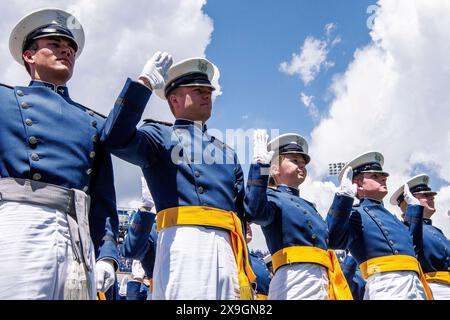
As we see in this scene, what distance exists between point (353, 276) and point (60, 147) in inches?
222

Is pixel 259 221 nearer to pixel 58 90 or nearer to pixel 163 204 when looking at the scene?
pixel 163 204

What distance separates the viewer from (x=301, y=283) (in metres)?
4.95

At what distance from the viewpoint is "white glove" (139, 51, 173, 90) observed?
12.1 feet

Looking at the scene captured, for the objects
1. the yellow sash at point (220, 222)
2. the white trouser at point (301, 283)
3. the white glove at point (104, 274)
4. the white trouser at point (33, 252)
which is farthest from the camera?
the white trouser at point (301, 283)

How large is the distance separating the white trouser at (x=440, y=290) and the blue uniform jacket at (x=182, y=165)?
4.24 m

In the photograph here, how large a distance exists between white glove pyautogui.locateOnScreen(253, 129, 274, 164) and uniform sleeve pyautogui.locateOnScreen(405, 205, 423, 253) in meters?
3.40

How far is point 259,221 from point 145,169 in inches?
51.3

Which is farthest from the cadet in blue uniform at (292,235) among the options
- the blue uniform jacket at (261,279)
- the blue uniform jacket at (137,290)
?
the blue uniform jacket at (137,290)

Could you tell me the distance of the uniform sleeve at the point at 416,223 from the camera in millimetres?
7205

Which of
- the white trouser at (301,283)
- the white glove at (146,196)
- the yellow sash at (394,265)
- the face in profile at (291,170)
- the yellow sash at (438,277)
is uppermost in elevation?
the face in profile at (291,170)

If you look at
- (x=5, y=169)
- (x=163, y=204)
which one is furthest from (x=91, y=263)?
(x=163, y=204)

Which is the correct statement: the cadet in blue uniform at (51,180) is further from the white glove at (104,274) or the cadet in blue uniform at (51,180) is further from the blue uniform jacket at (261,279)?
the blue uniform jacket at (261,279)

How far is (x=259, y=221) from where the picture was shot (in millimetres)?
4887
